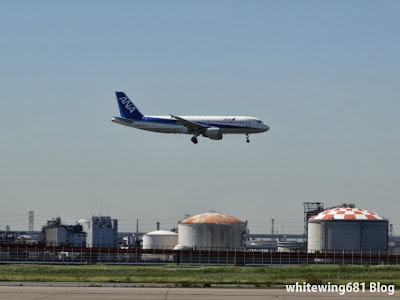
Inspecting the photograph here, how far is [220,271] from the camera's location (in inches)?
3359

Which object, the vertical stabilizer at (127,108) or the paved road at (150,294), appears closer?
the paved road at (150,294)

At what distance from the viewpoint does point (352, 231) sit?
139 m

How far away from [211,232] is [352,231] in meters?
24.5

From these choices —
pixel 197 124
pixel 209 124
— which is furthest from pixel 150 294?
pixel 209 124

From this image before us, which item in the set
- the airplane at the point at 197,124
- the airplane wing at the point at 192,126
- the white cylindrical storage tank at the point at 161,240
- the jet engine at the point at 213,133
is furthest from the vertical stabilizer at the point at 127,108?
the white cylindrical storage tank at the point at 161,240

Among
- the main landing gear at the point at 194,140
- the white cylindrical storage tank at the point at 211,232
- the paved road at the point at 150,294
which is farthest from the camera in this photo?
the white cylindrical storage tank at the point at 211,232

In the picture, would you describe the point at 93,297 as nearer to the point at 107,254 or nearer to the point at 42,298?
the point at 42,298

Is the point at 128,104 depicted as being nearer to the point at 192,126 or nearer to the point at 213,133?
the point at 192,126

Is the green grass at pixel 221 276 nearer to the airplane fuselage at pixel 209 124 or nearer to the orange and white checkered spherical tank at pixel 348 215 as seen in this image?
the airplane fuselage at pixel 209 124

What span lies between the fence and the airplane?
1748 cm

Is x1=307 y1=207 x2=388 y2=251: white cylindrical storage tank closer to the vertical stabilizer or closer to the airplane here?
the airplane

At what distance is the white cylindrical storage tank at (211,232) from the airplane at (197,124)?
26.7m

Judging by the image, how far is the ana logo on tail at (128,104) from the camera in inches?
5506

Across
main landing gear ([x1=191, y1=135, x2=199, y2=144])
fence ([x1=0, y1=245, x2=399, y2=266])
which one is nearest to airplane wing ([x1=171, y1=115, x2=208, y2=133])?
main landing gear ([x1=191, y1=135, x2=199, y2=144])
